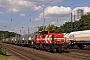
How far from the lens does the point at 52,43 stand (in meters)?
35.4

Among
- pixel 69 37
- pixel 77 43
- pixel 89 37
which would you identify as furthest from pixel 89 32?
pixel 69 37

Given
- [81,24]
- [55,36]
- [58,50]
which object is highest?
[81,24]

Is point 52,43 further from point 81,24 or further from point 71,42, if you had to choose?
point 81,24

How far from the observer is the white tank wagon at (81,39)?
47.4 metres

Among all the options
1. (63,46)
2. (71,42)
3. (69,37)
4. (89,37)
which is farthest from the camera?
(69,37)

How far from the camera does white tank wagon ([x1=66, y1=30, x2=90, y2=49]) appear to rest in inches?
1865

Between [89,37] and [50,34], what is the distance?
13.2 metres

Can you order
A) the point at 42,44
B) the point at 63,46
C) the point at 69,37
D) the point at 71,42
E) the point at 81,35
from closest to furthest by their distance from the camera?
the point at 63,46 < the point at 42,44 < the point at 81,35 < the point at 71,42 < the point at 69,37

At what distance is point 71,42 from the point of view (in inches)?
2147

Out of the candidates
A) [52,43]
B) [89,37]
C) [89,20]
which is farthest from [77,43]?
[89,20]

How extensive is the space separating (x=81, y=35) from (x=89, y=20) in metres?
59.0

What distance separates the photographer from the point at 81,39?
49.4 metres

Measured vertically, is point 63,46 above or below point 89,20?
below

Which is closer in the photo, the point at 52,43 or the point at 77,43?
the point at 52,43
